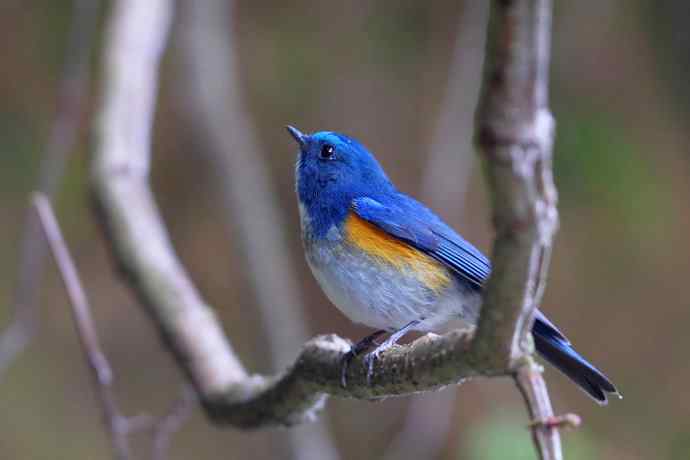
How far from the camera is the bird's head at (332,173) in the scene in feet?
11.0

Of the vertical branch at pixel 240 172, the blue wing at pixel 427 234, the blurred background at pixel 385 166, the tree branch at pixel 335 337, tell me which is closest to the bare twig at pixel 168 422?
the tree branch at pixel 335 337

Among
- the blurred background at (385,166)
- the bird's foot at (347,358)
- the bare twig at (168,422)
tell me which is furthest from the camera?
the blurred background at (385,166)

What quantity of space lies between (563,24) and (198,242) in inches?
110

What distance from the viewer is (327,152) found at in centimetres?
356

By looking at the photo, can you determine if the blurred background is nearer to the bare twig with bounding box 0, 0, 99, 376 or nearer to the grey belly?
the bare twig with bounding box 0, 0, 99, 376

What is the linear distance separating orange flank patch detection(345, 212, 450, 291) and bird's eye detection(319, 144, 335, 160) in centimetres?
53

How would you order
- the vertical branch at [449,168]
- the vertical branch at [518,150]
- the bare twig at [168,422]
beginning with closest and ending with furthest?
the vertical branch at [518,150]
the bare twig at [168,422]
the vertical branch at [449,168]

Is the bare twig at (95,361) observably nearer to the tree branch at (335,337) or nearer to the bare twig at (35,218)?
the tree branch at (335,337)

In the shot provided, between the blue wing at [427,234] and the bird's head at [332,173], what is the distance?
135 millimetres

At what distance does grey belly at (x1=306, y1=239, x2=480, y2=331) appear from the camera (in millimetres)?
2902

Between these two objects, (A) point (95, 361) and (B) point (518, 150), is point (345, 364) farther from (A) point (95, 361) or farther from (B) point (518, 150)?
(B) point (518, 150)

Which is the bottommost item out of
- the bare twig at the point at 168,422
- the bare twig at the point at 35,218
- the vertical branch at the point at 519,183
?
the bare twig at the point at 168,422

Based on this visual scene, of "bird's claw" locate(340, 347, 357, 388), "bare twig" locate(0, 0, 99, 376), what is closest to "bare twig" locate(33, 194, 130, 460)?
"bare twig" locate(0, 0, 99, 376)

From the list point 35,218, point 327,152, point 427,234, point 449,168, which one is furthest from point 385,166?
point 427,234
